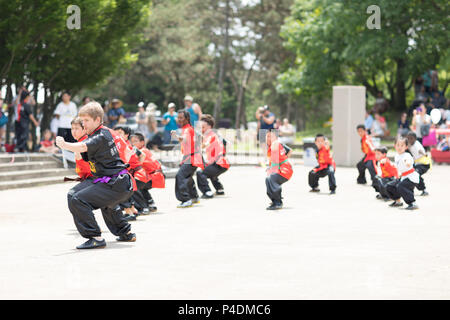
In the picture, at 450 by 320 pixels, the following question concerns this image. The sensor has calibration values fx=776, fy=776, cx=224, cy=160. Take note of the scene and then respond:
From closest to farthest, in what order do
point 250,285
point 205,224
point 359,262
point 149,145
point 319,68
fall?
point 250,285
point 359,262
point 205,224
point 149,145
point 319,68

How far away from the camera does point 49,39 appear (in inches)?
837

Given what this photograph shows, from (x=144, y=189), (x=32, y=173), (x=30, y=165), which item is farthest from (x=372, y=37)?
(x=144, y=189)

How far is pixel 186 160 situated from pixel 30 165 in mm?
6300

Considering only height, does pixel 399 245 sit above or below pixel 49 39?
below

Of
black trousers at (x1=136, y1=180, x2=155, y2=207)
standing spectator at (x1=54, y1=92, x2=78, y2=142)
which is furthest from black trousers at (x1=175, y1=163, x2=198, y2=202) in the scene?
standing spectator at (x1=54, y1=92, x2=78, y2=142)

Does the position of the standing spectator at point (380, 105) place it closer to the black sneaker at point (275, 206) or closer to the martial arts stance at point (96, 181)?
the black sneaker at point (275, 206)

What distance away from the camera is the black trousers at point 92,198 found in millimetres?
8352

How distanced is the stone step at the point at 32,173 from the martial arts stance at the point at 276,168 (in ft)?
21.3

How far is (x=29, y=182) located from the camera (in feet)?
54.7

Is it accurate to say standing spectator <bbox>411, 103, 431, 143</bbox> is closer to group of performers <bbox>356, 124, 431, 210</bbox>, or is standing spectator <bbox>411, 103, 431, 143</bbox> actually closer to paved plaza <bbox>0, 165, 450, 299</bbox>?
group of performers <bbox>356, 124, 431, 210</bbox>

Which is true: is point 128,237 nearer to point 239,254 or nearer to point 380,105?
point 239,254
